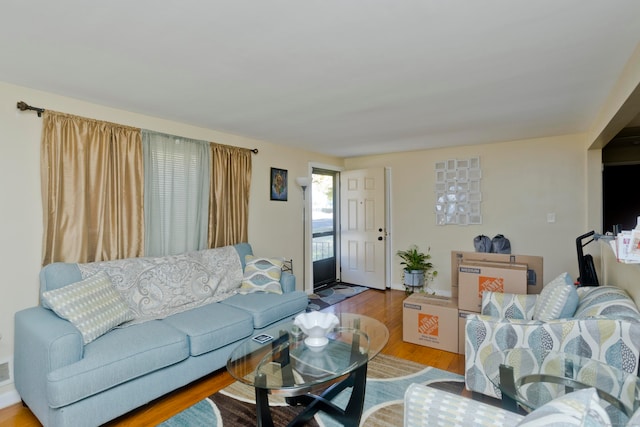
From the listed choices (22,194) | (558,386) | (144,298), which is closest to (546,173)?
(558,386)

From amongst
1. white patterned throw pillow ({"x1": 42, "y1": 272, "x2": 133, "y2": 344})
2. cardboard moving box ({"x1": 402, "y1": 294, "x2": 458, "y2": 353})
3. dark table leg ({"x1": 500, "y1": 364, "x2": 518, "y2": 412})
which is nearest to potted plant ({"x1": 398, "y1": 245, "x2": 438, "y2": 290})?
cardboard moving box ({"x1": 402, "y1": 294, "x2": 458, "y2": 353})

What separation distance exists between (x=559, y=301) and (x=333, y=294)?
10.7 ft

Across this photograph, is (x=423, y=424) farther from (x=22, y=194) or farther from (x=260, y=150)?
(x=260, y=150)

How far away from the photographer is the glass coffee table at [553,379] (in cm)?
136

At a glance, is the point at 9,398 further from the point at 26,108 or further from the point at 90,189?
the point at 26,108

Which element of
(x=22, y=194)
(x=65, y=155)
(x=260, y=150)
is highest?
(x=260, y=150)

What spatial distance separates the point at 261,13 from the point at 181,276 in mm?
2402

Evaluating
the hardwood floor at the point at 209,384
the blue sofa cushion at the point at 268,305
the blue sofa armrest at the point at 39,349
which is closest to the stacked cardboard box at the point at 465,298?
the hardwood floor at the point at 209,384

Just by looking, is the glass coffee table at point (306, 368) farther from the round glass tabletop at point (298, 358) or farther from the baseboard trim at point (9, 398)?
the baseboard trim at point (9, 398)

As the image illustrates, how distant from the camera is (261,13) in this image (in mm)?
1490

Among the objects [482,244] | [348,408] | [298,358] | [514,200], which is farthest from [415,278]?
[298,358]

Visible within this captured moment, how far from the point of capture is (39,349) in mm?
1932

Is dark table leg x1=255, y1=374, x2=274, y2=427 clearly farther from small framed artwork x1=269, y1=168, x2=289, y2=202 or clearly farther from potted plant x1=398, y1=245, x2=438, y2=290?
potted plant x1=398, y1=245, x2=438, y2=290

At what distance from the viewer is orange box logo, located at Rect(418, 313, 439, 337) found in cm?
312
